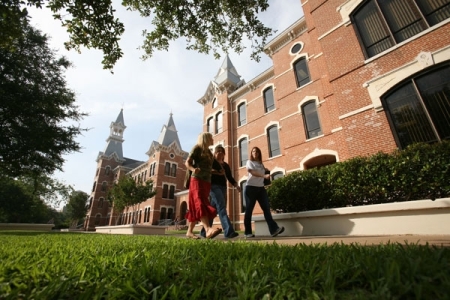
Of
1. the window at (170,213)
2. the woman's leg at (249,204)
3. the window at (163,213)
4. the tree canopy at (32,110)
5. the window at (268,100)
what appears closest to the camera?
the woman's leg at (249,204)

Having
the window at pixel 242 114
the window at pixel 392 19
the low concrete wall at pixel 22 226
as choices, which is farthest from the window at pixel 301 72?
the low concrete wall at pixel 22 226

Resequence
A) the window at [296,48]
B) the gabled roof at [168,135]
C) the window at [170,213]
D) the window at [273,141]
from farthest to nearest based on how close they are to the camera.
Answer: the gabled roof at [168,135] → the window at [170,213] → the window at [273,141] → the window at [296,48]

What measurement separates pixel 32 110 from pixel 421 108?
752 inches

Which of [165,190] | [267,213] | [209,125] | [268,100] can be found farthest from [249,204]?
[165,190]

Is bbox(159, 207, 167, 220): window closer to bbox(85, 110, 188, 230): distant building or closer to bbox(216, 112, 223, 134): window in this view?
bbox(85, 110, 188, 230): distant building

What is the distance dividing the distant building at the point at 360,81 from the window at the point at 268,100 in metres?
1.74

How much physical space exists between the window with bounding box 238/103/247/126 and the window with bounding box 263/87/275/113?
8.31 ft

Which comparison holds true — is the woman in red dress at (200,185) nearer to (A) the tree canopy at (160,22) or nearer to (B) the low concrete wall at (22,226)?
(A) the tree canopy at (160,22)

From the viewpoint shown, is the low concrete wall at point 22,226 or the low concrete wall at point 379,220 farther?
the low concrete wall at point 22,226

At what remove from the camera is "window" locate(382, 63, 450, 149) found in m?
6.22

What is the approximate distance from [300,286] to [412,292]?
0.50 meters

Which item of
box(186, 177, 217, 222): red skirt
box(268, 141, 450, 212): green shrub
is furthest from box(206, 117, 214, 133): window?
box(186, 177, 217, 222): red skirt

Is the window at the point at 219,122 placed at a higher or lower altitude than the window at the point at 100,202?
higher

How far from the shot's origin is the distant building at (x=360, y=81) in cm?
654
